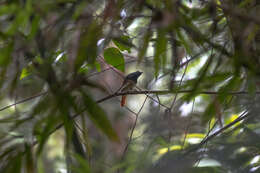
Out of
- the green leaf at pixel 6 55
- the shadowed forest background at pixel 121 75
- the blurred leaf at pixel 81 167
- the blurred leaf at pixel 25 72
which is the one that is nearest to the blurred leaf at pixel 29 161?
the shadowed forest background at pixel 121 75

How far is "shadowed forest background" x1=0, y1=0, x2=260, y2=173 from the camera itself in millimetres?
812

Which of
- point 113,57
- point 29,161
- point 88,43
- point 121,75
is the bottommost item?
point 29,161

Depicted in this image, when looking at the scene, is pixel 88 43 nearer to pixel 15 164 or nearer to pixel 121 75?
pixel 121 75

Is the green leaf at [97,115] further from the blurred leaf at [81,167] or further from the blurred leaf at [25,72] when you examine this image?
the blurred leaf at [25,72]

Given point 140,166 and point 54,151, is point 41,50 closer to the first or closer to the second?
point 140,166

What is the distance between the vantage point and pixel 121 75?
1102mm

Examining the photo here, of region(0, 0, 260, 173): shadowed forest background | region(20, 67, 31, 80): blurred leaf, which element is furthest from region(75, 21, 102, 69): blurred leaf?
region(20, 67, 31, 80): blurred leaf

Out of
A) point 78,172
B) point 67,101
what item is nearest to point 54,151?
point 78,172

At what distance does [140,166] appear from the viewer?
113 cm

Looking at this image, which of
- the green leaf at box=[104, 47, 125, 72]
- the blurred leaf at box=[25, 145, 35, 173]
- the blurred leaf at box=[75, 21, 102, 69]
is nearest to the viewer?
the blurred leaf at box=[75, 21, 102, 69]

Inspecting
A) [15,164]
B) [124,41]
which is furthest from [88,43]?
[15,164]

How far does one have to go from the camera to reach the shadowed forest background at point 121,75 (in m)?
0.81

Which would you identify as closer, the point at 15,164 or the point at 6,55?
the point at 6,55

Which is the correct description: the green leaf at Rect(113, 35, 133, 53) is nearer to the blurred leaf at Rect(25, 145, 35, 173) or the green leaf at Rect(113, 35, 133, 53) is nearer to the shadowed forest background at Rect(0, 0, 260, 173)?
the shadowed forest background at Rect(0, 0, 260, 173)
